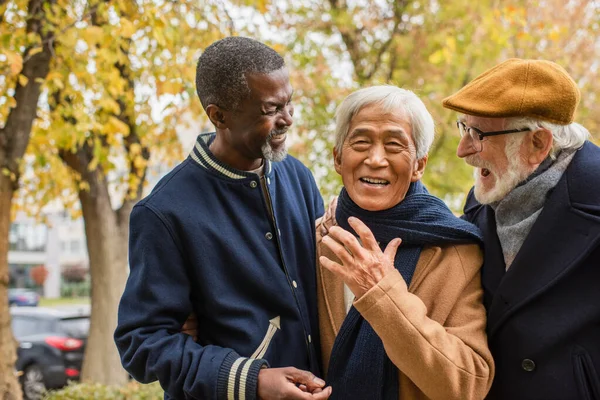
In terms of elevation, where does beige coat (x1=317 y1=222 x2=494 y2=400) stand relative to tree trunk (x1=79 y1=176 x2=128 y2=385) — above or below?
above

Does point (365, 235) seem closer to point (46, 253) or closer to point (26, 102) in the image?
point (26, 102)

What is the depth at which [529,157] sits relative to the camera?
247 centimetres

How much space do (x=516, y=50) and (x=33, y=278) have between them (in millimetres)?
50521

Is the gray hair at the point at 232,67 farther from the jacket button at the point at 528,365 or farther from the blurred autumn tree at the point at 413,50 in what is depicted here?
the blurred autumn tree at the point at 413,50

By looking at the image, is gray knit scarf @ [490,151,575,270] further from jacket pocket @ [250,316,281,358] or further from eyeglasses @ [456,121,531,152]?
jacket pocket @ [250,316,281,358]

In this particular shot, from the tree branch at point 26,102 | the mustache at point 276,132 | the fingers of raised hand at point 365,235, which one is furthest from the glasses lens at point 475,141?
the tree branch at point 26,102

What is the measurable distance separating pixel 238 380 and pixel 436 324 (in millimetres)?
678

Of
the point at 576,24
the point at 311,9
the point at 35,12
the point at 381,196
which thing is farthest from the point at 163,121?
the point at 576,24

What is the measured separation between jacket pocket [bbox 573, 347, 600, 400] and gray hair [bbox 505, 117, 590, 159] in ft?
2.35

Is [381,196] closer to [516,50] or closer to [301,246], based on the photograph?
[301,246]

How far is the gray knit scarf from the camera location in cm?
245

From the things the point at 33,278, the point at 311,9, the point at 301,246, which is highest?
the point at 311,9

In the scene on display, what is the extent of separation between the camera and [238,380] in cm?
220

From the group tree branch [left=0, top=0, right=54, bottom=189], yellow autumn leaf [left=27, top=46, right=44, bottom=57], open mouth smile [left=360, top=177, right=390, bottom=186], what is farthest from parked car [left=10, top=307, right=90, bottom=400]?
open mouth smile [left=360, top=177, right=390, bottom=186]
